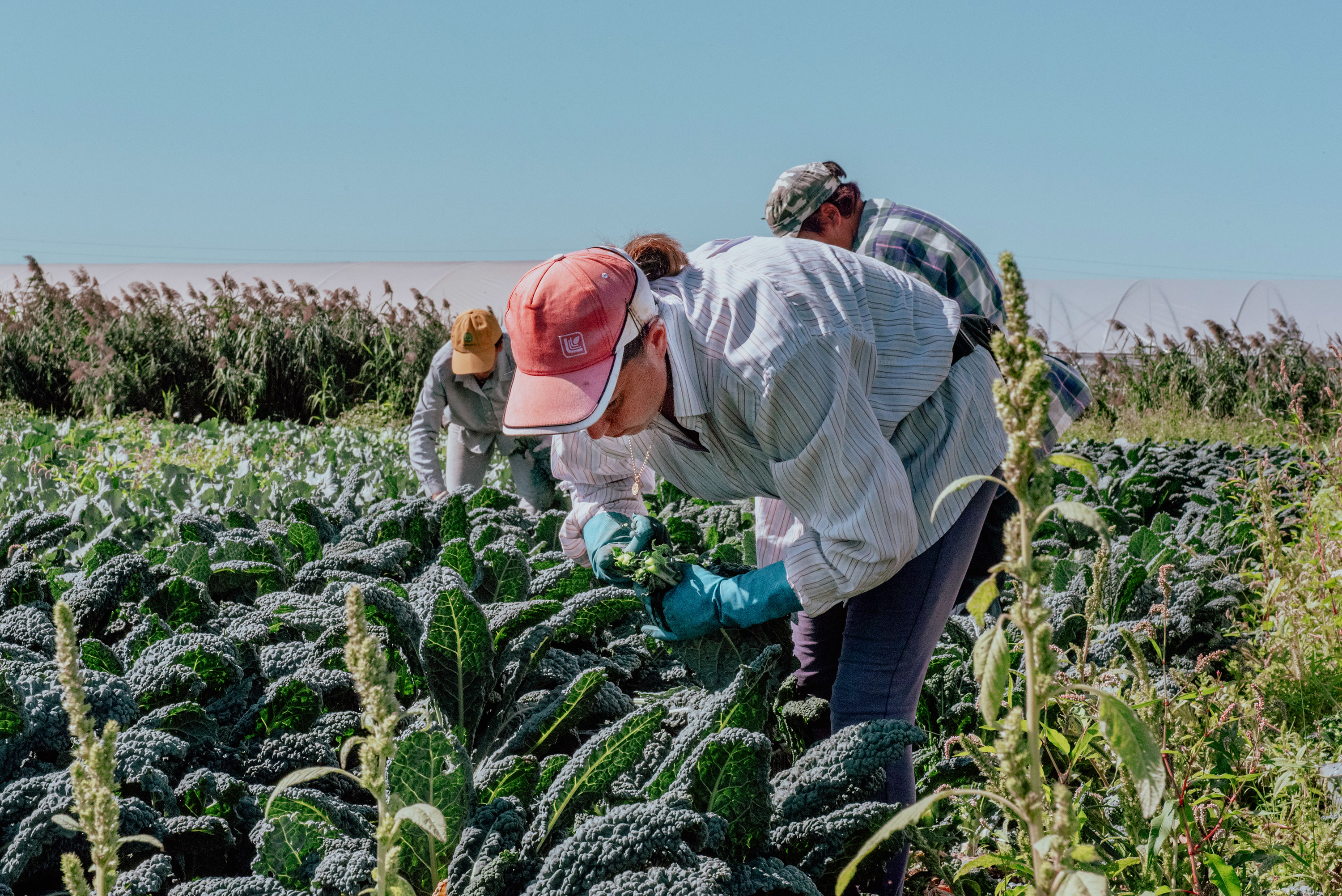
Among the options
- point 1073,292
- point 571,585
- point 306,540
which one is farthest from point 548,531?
point 1073,292

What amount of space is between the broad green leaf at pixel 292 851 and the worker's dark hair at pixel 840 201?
239cm

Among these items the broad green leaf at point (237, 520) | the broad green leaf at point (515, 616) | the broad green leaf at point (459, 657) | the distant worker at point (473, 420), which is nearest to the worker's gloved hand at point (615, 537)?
the broad green leaf at point (515, 616)

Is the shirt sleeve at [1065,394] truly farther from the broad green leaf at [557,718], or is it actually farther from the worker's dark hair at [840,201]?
the broad green leaf at [557,718]

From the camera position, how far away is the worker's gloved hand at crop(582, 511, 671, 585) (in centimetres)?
240

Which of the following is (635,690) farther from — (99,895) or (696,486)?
(99,895)

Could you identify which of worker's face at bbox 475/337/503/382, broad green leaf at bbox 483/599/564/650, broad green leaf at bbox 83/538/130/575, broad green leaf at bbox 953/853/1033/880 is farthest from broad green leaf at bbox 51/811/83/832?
worker's face at bbox 475/337/503/382

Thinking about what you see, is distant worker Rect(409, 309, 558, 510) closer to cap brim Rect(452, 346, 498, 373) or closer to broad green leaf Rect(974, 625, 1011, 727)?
cap brim Rect(452, 346, 498, 373)

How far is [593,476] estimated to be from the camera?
2697 millimetres

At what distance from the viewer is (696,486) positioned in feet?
8.18

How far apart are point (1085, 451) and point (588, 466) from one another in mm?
5787

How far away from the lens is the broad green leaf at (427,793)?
1884mm

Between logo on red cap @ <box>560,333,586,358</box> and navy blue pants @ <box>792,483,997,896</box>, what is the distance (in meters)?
0.82

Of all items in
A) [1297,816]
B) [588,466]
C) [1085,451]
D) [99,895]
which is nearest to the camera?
[99,895]

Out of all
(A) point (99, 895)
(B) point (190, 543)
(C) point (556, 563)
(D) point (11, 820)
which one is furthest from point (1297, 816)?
(B) point (190, 543)
